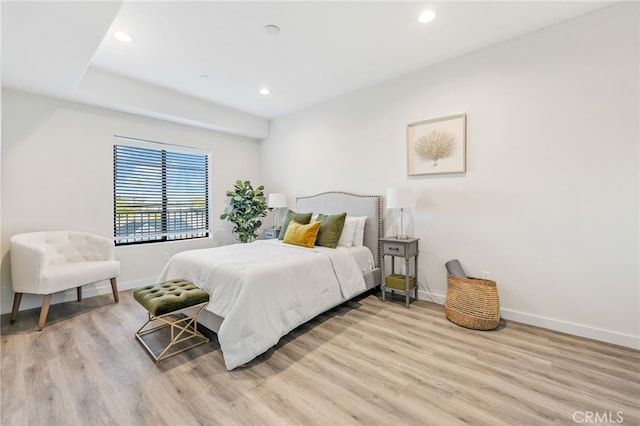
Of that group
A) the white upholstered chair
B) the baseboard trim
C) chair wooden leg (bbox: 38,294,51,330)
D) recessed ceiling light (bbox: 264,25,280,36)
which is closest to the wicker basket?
the baseboard trim

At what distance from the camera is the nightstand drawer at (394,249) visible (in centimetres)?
325

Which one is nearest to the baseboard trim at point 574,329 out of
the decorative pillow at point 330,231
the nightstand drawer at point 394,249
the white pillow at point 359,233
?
the nightstand drawer at point 394,249

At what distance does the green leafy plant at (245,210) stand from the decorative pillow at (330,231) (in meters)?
1.77

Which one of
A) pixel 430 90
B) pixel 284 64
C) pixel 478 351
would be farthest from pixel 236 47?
pixel 478 351

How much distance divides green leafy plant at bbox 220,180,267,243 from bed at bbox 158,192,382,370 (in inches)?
50.2

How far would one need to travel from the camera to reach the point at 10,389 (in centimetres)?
181

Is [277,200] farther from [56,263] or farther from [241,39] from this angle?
[56,263]

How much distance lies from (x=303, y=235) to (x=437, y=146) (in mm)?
1961

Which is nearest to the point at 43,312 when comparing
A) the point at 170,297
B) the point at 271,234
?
the point at 170,297

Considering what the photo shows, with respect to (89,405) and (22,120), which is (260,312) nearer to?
(89,405)

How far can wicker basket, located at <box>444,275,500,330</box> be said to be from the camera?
2602mm

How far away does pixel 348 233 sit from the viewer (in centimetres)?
369

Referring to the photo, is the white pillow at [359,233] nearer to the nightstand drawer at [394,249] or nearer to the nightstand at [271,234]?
the nightstand drawer at [394,249]

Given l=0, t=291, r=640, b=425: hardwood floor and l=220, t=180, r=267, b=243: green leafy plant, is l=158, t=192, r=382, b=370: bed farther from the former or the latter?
l=220, t=180, r=267, b=243: green leafy plant
